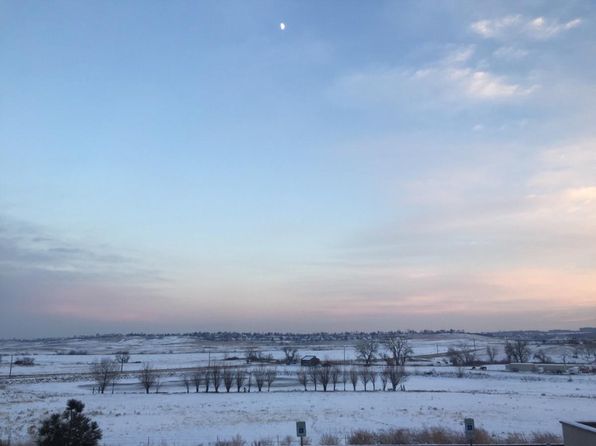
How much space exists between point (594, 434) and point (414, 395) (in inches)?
1689

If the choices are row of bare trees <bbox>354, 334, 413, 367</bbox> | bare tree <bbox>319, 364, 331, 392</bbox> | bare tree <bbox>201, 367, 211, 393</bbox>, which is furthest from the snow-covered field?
row of bare trees <bbox>354, 334, 413, 367</bbox>

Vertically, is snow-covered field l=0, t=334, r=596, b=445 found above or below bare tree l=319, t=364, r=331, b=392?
below

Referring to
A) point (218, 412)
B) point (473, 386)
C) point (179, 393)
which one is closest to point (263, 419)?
point (218, 412)

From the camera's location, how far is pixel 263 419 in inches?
1459

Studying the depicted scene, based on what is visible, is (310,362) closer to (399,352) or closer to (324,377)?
(399,352)

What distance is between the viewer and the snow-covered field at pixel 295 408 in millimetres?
32219

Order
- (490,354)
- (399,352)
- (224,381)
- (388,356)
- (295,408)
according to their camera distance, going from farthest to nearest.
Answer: (388,356) → (490,354) → (399,352) → (224,381) → (295,408)

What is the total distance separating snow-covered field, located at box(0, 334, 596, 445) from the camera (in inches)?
1268

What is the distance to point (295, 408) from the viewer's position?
143ft

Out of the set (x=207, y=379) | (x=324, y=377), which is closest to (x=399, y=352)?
(x=324, y=377)

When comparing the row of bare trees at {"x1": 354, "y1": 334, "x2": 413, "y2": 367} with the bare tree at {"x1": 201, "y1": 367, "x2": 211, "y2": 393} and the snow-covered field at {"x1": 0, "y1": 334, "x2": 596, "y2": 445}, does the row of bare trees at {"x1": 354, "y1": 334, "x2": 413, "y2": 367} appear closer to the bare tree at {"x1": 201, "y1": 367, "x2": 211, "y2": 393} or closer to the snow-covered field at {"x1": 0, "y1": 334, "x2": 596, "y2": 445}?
the snow-covered field at {"x1": 0, "y1": 334, "x2": 596, "y2": 445}

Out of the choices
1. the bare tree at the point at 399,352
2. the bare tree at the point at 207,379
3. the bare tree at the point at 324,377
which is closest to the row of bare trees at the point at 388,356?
the bare tree at the point at 399,352

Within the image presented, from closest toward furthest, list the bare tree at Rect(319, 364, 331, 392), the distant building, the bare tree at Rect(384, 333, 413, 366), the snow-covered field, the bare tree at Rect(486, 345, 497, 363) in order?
1. the snow-covered field
2. the bare tree at Rect(319, 364, 331, 392)
3. the distant building
4. the bare tree at Rect(384, 333, 413, 366)
5. the bare tree at Rect(486, 345, 497, 363)

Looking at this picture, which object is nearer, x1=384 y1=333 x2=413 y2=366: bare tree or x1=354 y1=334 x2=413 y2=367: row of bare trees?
x1=354 y1=334 x2=413 y2=367: row of bare trees
